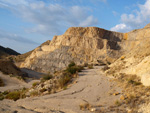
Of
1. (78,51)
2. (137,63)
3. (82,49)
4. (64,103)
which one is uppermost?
(82,49)

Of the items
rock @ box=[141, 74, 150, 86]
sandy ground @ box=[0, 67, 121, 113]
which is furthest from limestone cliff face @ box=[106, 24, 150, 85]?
sandy ground @ box=[0, 67, 121, 113]

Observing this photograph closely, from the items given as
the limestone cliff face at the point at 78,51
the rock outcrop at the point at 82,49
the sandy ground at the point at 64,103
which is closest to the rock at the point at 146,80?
the sandy ground at the point at 64,103

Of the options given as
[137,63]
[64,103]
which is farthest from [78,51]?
[64,103]

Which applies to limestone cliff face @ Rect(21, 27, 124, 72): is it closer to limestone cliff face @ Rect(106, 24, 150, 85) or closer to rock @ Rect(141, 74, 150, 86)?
limestone cliff face @ Rect(106, 24, 150, 85)

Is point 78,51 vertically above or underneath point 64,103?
above

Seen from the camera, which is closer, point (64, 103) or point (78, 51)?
point (64, 103)

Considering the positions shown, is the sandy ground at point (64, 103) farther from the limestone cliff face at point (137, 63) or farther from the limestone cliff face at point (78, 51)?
the limestone cliff face at point (78, 51)

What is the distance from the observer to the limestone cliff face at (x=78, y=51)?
107 feet

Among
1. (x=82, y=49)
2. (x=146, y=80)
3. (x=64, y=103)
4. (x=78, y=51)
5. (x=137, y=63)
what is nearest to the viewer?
(x=64, y=103)

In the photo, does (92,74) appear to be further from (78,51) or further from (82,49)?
(82,49)

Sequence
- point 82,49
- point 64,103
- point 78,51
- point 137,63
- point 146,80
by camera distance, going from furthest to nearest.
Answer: point 82,49, point 78,51, point 137,63, point 146,80, point 64,103

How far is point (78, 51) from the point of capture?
34.5 metres

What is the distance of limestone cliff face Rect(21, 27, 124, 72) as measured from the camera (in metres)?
32.6

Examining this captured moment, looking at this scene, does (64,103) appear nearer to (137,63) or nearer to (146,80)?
(146,80)
